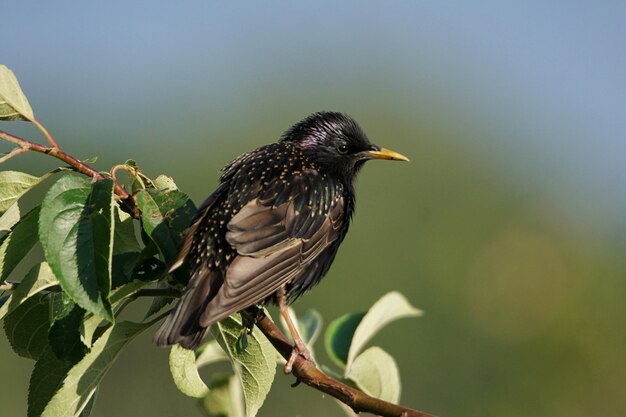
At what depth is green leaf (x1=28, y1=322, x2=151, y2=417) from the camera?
2.97 m

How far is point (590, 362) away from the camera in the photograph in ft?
46.4

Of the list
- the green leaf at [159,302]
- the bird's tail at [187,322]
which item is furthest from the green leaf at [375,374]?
the green leaf at [159,302]

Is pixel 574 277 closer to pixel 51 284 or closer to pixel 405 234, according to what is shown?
pixel 405 234

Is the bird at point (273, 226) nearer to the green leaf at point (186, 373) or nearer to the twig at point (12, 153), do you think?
the green leaf at point (186, 373)

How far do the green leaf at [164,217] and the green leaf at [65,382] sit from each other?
0.32 metres

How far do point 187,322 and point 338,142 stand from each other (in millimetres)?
1706

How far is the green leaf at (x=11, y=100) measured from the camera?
10.2 ft

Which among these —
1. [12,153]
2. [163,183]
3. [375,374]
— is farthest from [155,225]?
[375,374]

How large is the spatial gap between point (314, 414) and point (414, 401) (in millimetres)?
3637

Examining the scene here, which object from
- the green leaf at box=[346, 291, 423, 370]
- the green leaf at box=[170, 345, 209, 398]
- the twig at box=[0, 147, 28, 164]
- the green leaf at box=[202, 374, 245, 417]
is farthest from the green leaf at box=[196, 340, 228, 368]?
the twig at box=[0, 147, 28, 164]

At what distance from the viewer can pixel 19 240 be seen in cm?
299

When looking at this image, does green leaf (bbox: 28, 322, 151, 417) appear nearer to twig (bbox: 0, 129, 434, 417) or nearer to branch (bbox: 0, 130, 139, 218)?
twig (bbox: 0, 129, 434, 417)

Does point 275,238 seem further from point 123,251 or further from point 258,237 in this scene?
point 123,251

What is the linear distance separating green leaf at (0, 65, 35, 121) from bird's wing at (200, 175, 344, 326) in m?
0.89
